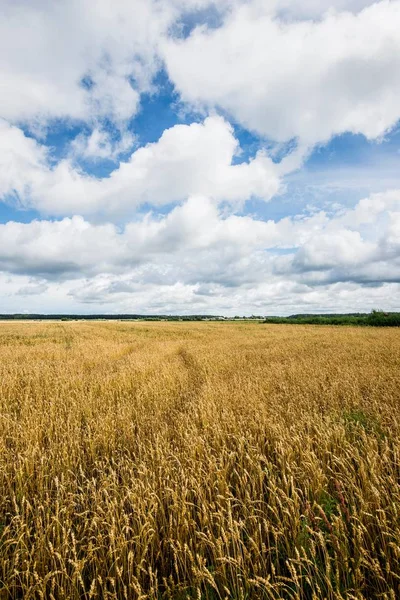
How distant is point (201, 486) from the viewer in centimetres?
395

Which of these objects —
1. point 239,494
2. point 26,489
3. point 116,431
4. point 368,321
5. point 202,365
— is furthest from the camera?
point 368,321

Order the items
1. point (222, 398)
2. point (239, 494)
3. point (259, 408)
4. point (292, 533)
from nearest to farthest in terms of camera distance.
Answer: point (292, 533)
point (239, 494)
point (259, 408)
point (222, 398)

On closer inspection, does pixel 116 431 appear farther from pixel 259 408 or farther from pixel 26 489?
pixel 259 408

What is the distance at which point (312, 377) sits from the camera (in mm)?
10047

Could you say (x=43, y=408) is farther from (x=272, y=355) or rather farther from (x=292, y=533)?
(x=272, y=355)

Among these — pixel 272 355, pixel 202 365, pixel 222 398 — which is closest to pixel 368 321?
pixel 272 355

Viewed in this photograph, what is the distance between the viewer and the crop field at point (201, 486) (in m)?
2.73

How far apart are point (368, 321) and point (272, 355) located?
58193 millimetres

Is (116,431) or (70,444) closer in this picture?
(70,444)

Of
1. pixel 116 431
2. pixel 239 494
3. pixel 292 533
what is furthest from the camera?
pixel 116 431

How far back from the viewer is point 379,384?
8.62 m

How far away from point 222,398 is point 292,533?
4686 millimetres

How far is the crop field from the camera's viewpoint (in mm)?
2727

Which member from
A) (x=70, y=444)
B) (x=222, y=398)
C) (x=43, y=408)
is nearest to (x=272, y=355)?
(x=222, y=398)
